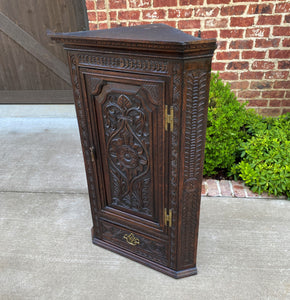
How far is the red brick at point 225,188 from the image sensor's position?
9.00 feet

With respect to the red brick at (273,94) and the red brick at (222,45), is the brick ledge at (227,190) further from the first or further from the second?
the red brick at (222,45)

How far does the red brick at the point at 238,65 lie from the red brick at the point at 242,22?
1.35ft

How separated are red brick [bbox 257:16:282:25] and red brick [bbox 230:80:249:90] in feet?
2.21

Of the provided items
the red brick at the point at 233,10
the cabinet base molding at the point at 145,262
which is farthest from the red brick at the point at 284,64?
the cabinet base molding at the point at 145,262

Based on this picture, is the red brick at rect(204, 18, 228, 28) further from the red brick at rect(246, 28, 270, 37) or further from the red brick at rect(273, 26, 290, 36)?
the red brick at rect(273, 26, 290, 36)

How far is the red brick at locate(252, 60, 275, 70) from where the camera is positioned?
3283 millimetres

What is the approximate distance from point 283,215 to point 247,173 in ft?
1.58

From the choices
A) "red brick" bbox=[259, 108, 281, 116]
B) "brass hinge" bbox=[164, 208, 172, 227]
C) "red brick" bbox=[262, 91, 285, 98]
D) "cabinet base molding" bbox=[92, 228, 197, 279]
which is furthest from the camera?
"red brick" bbox=[259, 108, 281, 116]

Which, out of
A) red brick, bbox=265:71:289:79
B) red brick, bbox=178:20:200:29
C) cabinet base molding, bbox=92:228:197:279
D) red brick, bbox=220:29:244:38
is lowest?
cabinet base molding, bbox=92:228:197:279

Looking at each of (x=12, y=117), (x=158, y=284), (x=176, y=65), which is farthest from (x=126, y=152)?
(x=12, y=117)

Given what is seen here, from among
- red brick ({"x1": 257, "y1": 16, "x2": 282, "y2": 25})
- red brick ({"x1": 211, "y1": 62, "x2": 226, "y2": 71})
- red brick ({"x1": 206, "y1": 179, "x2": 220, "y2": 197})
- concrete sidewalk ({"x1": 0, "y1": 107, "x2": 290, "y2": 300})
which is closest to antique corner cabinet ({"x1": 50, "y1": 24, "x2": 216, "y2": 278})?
concrete sidewalk ({"x1": 0, "y1": 107, "x2": 290, "y2": 300})

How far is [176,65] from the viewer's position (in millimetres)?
1303

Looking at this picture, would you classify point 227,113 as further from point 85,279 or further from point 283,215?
point 85,279

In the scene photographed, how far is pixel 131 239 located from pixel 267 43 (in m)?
2.67
